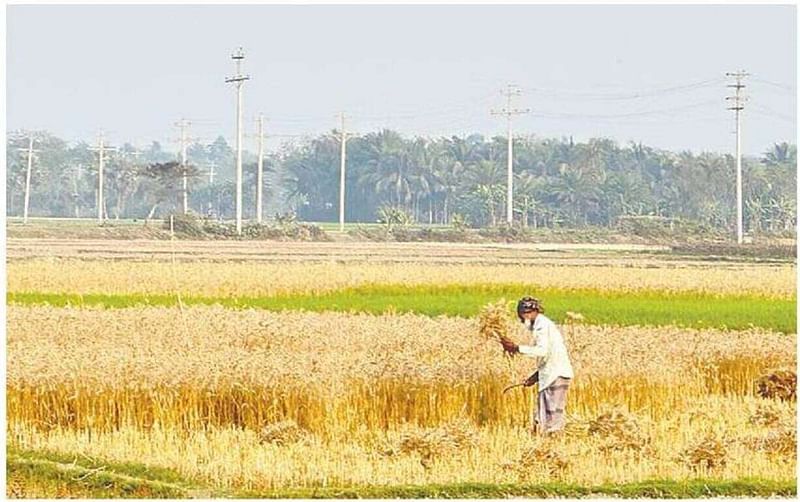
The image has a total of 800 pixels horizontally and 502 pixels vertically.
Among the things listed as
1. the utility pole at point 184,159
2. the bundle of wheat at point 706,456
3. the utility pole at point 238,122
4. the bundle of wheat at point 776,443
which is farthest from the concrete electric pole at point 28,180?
the bundle of wheat at point 776,443

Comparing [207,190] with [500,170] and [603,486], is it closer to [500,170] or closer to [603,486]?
[500,170]

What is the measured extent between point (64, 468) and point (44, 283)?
5.40 meters

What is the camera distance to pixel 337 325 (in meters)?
13.0

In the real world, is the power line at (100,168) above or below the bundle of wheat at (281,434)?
above

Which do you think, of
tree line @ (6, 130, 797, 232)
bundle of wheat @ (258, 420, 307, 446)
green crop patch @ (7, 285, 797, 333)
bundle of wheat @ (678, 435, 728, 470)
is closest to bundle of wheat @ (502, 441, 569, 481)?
bundle of wheat @ (678, 435, 728, 470)

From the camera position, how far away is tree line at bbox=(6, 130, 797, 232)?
46.0ft

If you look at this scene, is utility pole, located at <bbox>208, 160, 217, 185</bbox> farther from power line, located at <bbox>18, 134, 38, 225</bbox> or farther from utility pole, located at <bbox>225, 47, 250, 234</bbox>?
power line, located at <bbox>18, 134, 38, 225</bbox>

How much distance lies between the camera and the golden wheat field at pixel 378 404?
9672 mm

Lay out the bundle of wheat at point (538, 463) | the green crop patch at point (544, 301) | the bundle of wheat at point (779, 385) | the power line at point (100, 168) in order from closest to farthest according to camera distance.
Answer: the bundle of wheat at point (538, 463) < the bundle of wheat at point (779, 385) < the power line at point (100, 168) < the green crop patch at point (544, 301)

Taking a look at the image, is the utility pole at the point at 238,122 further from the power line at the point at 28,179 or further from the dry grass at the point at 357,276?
the power line at the point at 28,179

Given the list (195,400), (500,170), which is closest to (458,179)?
(500,170)

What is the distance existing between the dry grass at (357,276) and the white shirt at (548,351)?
4.71 m

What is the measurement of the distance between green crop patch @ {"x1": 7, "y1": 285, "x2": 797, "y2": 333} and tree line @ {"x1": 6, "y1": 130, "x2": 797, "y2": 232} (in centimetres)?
79

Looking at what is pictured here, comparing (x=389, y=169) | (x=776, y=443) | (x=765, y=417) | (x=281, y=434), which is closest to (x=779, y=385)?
(x=765, y=417)
